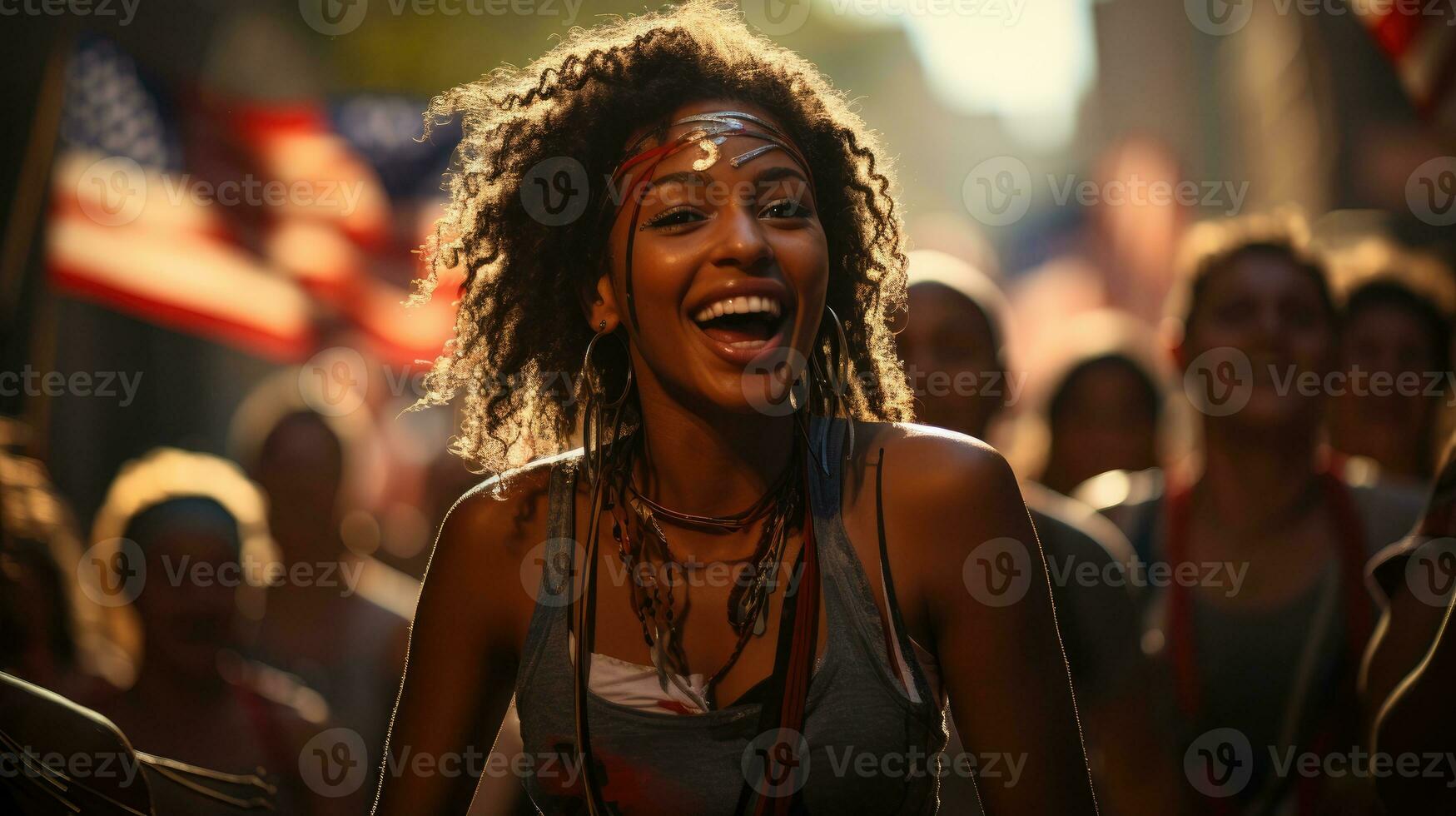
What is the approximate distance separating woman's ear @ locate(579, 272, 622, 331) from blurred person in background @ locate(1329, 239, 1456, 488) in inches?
141

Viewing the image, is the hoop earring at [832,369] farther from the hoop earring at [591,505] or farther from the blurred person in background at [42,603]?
the blurred person in background at [42,603]

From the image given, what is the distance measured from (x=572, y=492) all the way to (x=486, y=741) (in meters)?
0.55

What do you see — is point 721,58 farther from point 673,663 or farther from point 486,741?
point 486,741

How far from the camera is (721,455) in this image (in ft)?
9.51

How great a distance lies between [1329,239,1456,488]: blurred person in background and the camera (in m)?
5.54
